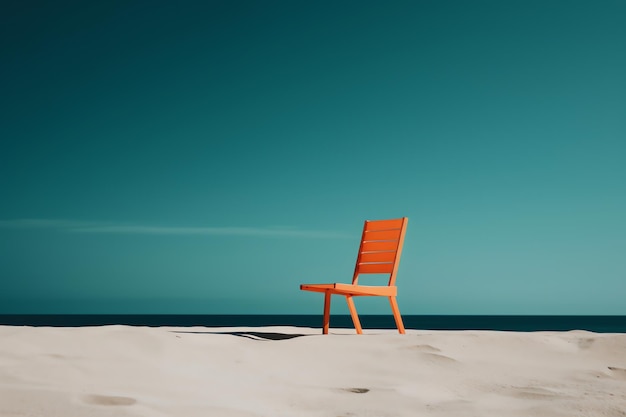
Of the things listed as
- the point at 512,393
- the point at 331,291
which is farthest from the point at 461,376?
the point at 331,291

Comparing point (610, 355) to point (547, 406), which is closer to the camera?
point (547, 406)

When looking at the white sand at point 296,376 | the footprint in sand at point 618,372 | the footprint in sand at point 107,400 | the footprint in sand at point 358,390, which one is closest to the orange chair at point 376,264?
the white sand at point 296,376

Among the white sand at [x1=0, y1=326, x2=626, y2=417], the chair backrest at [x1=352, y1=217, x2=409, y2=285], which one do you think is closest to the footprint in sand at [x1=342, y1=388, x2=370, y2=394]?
the white sand at [x1=0, y1=326, x2=626, y2=417]

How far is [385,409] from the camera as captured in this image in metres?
2.33

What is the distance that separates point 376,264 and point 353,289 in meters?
0.93

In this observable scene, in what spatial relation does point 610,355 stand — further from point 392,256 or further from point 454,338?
point 392,256

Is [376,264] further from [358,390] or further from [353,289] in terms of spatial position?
[358,390]

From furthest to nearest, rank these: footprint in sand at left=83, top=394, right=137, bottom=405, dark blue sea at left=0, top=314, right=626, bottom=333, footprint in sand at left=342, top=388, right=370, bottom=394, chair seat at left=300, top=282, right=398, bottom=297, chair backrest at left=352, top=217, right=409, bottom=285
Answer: dark blue sea at left=0, top=314, right=626, bottom=333
chair backrest at left=352, top=217, right=409, bottom=285
chair seat at left=300, top=282, right=398, bottom=297
footprint in sand at left=342, top=388, right=370, bottom=394
footprint in sand at left=83, top=394, right=137, bottom=405

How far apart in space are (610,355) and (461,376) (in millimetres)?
1522

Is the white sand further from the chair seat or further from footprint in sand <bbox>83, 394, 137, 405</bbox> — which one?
the chair seat

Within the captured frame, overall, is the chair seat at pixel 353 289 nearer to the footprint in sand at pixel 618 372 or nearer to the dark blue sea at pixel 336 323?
the footprint in sand at pixel 618 372

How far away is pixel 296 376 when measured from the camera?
3117 mm

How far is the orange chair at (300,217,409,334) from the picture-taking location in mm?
5809

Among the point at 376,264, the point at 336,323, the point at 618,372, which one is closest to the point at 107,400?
the point at 618,372
